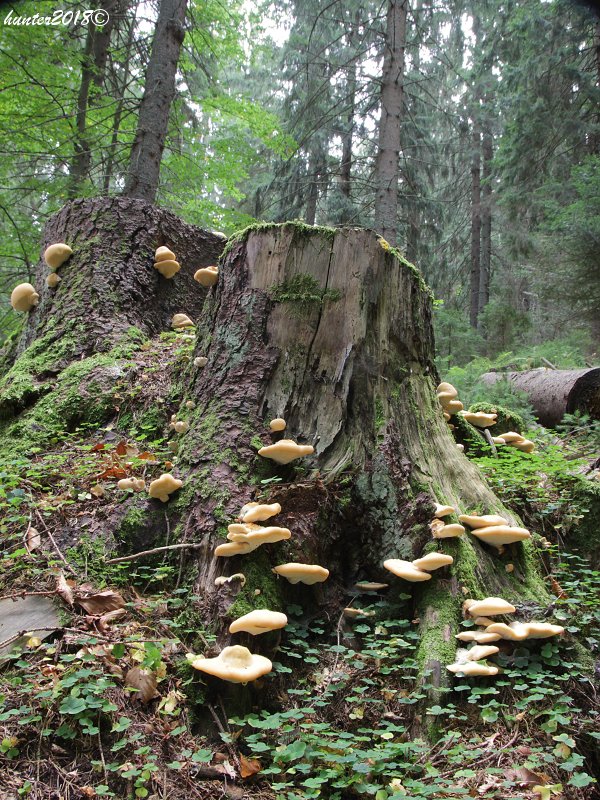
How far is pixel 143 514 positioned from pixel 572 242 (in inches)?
415

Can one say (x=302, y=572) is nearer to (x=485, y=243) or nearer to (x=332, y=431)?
(x=332, y=431)

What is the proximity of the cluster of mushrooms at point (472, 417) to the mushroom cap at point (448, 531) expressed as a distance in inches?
65.7

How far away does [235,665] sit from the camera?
7.95 ft

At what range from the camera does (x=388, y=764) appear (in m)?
2.22

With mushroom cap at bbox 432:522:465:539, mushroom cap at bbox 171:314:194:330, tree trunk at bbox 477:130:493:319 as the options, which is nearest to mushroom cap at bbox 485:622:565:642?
mushroom cap at bbox 432:522:465:539

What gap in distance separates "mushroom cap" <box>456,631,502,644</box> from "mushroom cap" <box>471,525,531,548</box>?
62cm

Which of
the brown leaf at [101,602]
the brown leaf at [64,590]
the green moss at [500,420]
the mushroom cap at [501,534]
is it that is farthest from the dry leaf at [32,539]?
the green moss at [500,420]

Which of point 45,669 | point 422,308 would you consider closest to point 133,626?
point 45,669

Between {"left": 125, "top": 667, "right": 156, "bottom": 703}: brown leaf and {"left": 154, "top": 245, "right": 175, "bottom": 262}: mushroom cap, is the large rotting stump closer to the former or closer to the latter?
{"left": 125, "top": 667, "right": 156, "bottom": 703}: brown leaf

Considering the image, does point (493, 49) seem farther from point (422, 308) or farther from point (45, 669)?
point (45, 669)

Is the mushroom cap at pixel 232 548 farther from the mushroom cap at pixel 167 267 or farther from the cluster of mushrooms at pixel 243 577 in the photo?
the mushroom cap at pixel 167 267

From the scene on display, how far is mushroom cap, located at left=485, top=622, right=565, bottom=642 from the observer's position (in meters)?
2.67

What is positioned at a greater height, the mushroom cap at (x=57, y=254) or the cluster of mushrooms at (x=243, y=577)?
the mushroom cap at (x=57, y=254)

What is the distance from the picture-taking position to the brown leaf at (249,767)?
227cm
